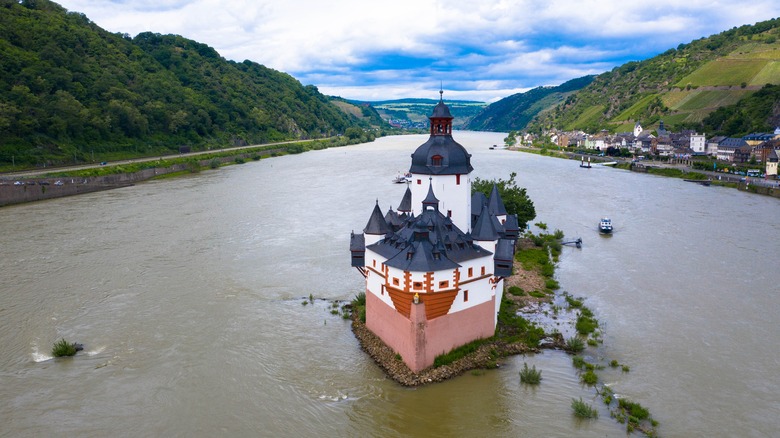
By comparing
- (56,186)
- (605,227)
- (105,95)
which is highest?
(105,95)

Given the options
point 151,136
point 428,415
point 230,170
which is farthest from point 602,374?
point 151,136

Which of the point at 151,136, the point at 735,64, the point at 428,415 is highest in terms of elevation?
the point at 735,64

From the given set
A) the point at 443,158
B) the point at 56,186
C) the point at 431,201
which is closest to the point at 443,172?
the point at 443,158

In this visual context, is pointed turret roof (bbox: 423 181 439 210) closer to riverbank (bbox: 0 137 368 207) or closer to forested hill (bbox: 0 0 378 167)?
riverbank (bbox: 0 137 368 207)

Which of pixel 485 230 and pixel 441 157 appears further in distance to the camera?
pixel 441 157

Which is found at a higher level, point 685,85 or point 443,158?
point 685,85

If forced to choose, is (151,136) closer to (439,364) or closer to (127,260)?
(127,260)

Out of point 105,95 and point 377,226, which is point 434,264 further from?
point 105,95
